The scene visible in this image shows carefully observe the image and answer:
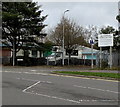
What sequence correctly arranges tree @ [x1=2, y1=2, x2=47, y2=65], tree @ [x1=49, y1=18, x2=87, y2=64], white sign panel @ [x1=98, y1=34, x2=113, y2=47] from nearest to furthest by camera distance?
white sign panel @ [x1=98, y1=34, x2=113, y2=47] → tree @ [x1=2, y1=2, x2=47, y2=65] → tree @ [x1=49, y1=18, x2=87, y2=64]

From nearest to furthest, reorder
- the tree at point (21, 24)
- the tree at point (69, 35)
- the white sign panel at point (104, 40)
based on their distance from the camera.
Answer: the white sign panel at point (104, 40) < the tree at point (21, 24) < the tree at point (69, 35)

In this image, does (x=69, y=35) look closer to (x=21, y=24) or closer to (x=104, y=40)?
(x=21, y=24)

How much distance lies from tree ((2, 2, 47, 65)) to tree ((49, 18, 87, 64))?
7.07 m

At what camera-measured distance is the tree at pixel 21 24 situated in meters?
38.0

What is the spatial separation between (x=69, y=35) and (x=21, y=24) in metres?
11.0

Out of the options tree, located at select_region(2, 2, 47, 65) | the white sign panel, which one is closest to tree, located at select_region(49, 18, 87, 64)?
tree, located at select_region(2, 2, 47, 65)

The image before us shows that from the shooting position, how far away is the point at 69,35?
45.9 meters

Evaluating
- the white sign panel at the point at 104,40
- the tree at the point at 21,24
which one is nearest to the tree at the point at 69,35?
the tree at the point at 21,24

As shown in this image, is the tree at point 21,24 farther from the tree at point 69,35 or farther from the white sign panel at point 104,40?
the white sign panel at point 104,40

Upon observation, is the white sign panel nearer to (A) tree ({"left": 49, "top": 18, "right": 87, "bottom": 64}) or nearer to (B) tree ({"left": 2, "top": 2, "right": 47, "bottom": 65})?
(B) tree ({"left": 2, "top": 2, "right": 47, "bottom": 65})

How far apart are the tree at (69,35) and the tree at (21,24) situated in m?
7.07

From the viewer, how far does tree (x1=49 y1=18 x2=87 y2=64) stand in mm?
46188

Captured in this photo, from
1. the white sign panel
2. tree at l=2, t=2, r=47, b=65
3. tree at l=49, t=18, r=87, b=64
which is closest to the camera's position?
the white sign panel

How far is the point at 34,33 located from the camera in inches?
1565
